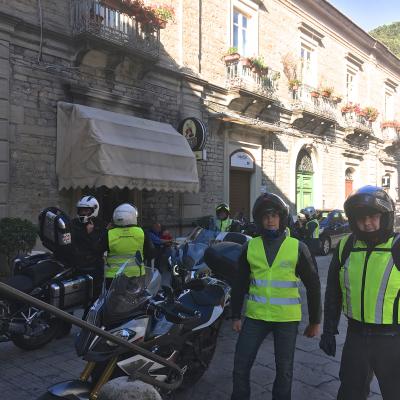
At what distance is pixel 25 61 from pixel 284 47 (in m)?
10.8

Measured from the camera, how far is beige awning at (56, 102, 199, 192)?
9.03 metres

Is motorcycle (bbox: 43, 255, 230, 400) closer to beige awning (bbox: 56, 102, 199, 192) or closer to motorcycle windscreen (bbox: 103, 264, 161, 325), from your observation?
motorcycle windscreen (bbox: 103, 264, 161, 325)

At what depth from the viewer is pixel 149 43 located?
11.0 meters

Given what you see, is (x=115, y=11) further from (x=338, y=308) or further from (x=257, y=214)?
(x=338, y=308)

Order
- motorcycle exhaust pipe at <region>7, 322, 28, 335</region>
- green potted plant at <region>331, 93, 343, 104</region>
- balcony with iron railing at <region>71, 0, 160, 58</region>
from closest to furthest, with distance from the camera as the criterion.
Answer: motorcycle exhaust pipe at <region>7, 322, 28, 335</region> → balcony with iron railing at <region>71, 0, 160, 58</region> → green potted plant at <region>331, 93, 343, 104</region>

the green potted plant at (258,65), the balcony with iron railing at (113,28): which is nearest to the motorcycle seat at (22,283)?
the balcony with iron railing at (113,28)

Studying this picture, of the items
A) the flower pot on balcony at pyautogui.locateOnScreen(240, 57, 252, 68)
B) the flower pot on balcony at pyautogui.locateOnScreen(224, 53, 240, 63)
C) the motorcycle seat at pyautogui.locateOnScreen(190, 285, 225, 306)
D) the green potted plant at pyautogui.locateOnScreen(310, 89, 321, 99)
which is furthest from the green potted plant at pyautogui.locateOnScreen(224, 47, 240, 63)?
A: the motorcycle seat at pyautogui.locateOnScreen(190, 285, 225, 306)

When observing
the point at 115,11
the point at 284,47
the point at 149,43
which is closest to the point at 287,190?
the point at 284,47

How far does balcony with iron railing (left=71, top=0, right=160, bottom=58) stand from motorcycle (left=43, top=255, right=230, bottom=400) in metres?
7.37

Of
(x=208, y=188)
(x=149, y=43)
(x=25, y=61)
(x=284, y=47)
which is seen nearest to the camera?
(x=25, y=61)

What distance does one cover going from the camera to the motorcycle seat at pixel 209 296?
3.84 meters

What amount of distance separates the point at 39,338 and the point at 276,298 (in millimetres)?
2975

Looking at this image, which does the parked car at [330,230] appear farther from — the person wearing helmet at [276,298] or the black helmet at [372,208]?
the black helmet at [372,208]

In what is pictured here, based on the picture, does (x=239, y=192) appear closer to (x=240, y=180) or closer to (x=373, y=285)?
(x=240, y=180)
